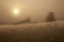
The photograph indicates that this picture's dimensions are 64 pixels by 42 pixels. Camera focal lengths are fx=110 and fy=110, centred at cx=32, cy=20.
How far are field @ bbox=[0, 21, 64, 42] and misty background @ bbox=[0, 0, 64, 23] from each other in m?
0.29

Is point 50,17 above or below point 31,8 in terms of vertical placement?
below

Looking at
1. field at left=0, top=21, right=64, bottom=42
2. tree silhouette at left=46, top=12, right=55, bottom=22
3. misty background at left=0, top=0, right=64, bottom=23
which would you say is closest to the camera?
field at left=0, top=21, right=64, bottom=42

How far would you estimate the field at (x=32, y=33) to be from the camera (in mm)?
996

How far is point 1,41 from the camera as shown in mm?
1006

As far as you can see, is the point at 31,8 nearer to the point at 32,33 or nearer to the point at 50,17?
the point at 50,17

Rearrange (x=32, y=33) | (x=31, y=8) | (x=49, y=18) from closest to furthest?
(x=32, y=33), (x=49, y=18), (x=31, y=8)

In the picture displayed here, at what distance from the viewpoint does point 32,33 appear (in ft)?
3.29

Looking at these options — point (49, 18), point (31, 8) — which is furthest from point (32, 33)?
point (31, 8)

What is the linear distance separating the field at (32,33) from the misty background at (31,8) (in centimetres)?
29

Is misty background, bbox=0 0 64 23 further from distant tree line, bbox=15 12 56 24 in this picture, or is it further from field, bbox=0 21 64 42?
field, bbox=0 21 64 42

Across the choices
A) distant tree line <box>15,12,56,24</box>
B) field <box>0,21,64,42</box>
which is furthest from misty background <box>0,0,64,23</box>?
field <box>0,21,64,42</box>

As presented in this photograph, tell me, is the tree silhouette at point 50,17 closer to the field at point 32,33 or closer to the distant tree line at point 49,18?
the distant tree line at point 49,18

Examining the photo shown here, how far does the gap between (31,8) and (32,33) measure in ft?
1.51

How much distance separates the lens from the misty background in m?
1.32
